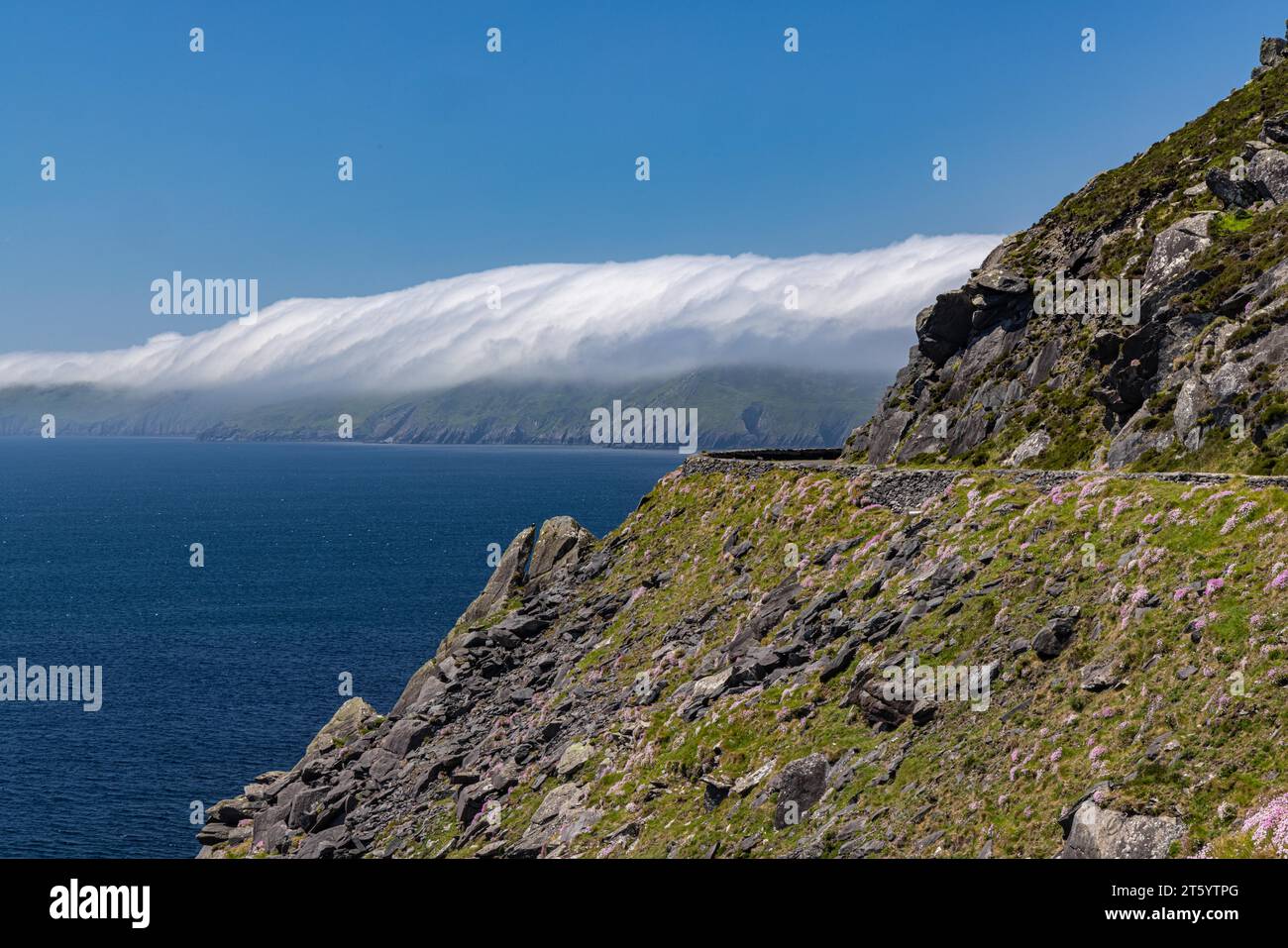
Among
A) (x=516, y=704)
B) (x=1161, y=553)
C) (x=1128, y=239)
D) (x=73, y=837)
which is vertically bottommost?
(x=73, y=837)

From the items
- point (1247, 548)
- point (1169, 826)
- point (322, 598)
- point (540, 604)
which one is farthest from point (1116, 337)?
point (322, 598)

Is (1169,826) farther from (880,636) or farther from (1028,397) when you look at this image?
(1028,397)

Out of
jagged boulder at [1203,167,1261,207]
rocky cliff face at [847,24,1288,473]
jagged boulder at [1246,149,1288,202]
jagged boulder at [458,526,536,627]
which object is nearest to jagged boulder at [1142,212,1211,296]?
rocky cliff face at [847,24,1288,473]

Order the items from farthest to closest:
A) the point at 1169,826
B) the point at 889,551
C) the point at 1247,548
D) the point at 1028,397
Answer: the point at 1028,397, the point at 889,551, the point at 1247,548, the point at 1169,826

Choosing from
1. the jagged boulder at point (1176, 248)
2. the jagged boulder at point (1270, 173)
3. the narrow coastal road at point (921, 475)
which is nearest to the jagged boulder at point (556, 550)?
the narrow coastal road at point (921, 475)

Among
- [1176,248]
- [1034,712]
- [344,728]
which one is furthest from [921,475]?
[344,728]

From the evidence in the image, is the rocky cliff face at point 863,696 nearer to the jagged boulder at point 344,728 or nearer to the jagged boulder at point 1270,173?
the jagged boulder at point 344,728
